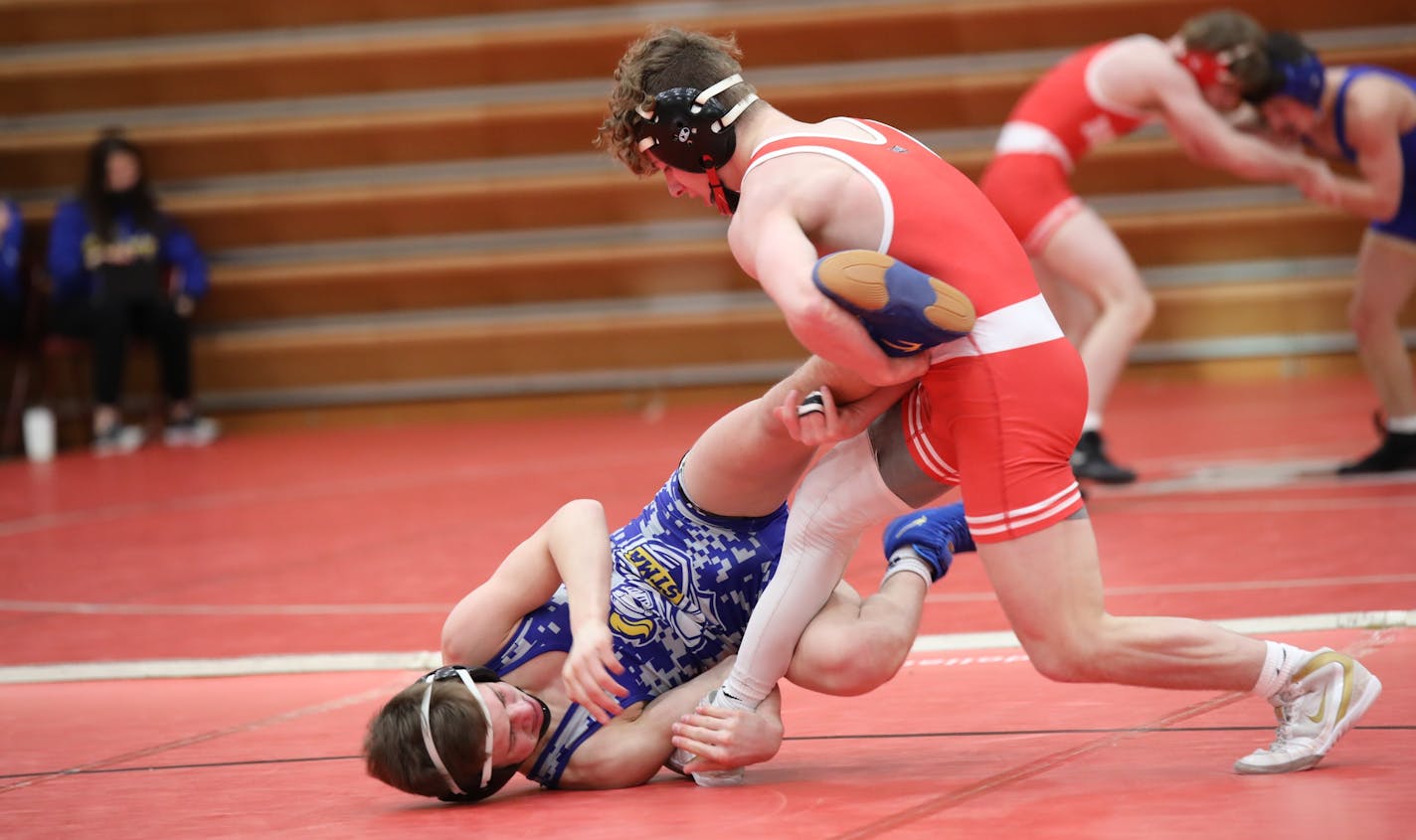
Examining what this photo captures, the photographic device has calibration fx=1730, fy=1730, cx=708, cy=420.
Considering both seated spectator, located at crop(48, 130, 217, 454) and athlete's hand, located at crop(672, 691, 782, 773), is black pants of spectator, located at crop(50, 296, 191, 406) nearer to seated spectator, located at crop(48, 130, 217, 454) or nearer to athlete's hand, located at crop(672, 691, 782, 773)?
seated spectator, located at crop(48, 130, 217, 454)

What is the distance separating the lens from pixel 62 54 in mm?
10125

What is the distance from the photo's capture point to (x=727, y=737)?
2.64 m

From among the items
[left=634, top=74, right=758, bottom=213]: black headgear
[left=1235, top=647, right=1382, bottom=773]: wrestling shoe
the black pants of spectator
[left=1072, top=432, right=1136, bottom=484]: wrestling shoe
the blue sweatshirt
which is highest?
[left=634, top=74, right=758, bottom=213]: black headgear

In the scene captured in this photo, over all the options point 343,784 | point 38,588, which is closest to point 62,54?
point 38,588

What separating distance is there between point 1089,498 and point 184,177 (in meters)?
6.43

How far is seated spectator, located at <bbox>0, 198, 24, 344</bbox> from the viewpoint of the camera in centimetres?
882

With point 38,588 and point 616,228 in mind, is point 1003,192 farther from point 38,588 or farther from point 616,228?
point 616,228

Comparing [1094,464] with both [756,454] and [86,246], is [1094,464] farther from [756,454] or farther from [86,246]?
[86,246]

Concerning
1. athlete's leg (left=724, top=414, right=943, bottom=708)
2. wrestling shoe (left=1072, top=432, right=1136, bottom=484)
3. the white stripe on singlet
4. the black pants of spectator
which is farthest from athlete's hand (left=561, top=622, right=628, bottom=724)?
the black pants of spectator

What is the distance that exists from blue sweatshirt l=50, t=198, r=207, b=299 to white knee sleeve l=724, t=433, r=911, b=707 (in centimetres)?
713

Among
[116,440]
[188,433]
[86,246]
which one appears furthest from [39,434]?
[86,246]

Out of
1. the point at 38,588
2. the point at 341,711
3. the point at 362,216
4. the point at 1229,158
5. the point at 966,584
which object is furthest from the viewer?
the point at 362,216

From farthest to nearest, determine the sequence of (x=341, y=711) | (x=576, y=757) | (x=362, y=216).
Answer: (x=362, y=216)
(x=341, y=711)
(x=576, y=757)

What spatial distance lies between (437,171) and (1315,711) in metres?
8.12
